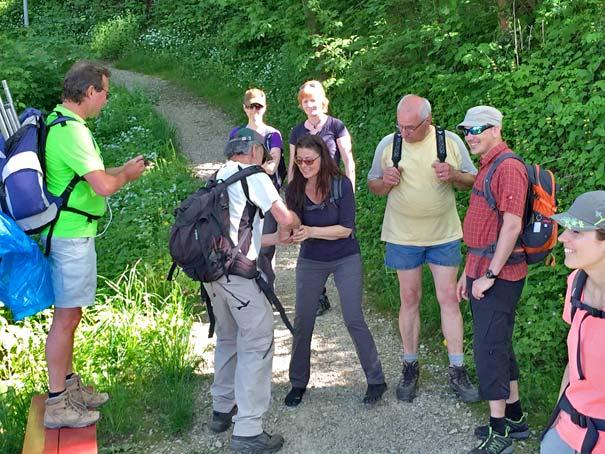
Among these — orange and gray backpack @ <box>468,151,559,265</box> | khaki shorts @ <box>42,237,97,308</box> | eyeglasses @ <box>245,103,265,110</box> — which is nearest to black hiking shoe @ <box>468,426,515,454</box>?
orange and gray backpack @ <box>468,151,559,265</box>

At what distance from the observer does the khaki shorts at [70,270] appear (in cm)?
421

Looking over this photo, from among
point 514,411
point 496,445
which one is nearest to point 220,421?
point 496,445

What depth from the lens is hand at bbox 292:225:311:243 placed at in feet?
15.2

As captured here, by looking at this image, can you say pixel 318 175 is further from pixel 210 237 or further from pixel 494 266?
pixel 494 266

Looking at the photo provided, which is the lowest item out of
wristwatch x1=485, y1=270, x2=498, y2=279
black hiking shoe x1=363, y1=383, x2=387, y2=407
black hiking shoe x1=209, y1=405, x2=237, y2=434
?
black hiking shoe x1=209, y1=405, x2=237, y2=434

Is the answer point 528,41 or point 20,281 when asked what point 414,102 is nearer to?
point 20,281

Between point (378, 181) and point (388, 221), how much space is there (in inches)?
12.6

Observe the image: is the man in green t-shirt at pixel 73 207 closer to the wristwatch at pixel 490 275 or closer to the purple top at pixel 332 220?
the purple top at pixel 332 220

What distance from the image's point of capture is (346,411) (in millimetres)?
4973

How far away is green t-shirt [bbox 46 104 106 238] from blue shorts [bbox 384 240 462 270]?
6.84 feet

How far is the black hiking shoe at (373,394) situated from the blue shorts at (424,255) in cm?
87

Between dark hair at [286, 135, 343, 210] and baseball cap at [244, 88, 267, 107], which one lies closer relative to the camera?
dark hair at [286, 135, 343, 210]

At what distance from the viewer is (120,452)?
4.62 metres

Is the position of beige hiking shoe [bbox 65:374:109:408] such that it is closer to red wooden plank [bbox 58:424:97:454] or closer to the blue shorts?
red wooden plank [bbox 58:424:97:454]
